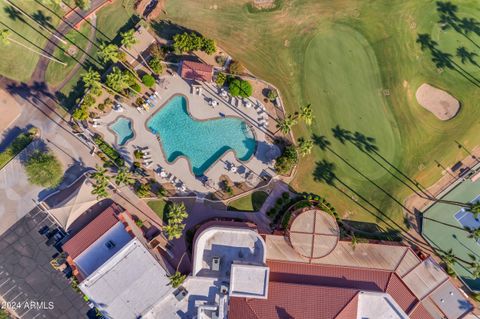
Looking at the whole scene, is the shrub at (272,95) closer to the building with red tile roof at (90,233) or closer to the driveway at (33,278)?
the building with red tile roof at (90,233)

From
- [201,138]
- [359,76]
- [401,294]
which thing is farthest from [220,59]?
[401,294]

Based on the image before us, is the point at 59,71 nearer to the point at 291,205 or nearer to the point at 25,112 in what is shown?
the point at 25,112

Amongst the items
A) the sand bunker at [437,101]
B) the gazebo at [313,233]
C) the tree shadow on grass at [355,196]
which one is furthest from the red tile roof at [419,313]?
the sand bunker at [437,101]

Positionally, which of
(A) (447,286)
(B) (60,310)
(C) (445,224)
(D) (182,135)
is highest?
(D) (182,135)

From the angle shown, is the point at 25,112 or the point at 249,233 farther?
the point at 25,112

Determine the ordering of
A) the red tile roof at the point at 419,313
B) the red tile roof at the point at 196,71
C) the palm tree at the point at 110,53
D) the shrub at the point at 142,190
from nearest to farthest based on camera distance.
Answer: the palm tree at the point at 110,53, the red tile roof at the point at 419,313, the shrub at the point at 142,190, the red tile roof at the point at 196,71

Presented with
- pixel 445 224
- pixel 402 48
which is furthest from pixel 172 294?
pixel 402 48
